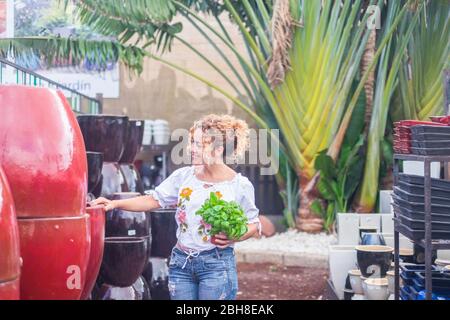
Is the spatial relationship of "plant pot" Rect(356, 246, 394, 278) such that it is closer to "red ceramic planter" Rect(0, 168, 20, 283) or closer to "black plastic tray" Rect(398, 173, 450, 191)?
"black plastic tray" Rect(398, 173, 450, 191)

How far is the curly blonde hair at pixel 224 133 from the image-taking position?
295 cm

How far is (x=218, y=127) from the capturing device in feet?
9.70

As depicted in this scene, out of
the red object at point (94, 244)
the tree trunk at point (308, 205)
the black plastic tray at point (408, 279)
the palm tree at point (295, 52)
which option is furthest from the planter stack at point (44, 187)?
the tree trunk at point (308, 205)

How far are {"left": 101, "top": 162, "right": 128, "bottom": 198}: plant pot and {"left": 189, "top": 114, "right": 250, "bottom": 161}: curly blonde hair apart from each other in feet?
3.08

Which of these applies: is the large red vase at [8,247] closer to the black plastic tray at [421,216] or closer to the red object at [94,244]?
the red object at [94,244]

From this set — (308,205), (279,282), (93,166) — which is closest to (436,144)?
(93,166)

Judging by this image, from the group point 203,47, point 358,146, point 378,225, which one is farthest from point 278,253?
point 203,47

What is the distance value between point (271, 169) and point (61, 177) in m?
7.20

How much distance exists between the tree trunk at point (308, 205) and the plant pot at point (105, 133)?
4.72 metres

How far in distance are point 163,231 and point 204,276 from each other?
1.39 m

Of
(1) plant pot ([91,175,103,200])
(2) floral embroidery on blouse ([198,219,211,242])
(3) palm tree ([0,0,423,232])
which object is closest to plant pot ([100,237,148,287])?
(1) plant pot ([91,175,103,200])

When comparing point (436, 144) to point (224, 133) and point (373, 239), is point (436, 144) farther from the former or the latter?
point (373, 239)

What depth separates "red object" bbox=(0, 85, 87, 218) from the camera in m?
2.10
